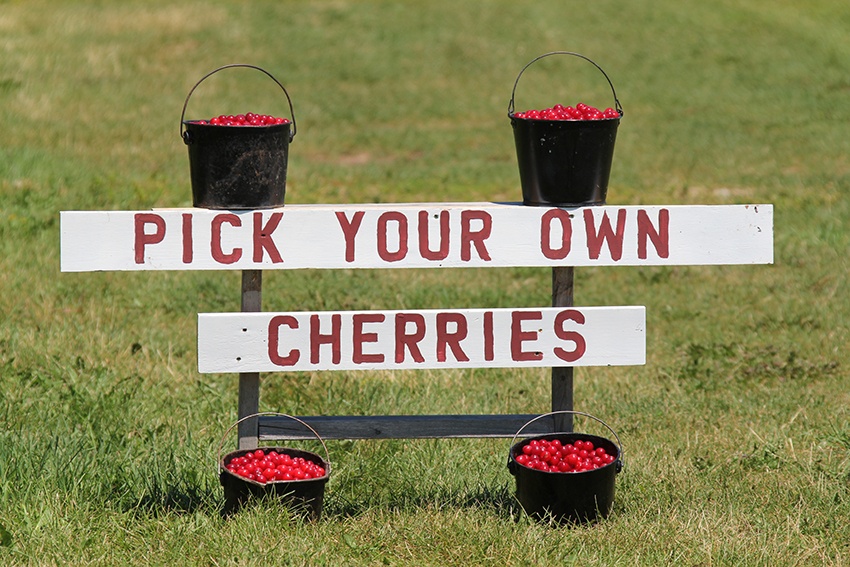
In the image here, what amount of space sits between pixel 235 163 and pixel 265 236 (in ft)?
1.00

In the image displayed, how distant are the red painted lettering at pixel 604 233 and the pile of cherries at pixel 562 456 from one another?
790 mm

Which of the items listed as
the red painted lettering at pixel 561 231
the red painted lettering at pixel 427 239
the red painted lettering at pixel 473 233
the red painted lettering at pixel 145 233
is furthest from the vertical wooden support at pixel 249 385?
the red painted lettering at pixel 561 231

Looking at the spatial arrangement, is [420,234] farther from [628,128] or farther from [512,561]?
[628,128]

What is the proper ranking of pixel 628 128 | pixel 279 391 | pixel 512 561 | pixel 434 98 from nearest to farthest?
pixel 512 561
pixel 279 391
pixel 628 128
pixel 434 98

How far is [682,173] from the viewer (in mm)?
14367

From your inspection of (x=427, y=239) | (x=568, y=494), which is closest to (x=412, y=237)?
(x=427, y=239)

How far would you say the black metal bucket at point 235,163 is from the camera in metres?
4.29

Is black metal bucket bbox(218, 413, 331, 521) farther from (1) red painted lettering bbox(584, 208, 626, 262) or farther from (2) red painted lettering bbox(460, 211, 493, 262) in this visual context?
(1) red painted lettering bbox(584, 208, 626, 262)

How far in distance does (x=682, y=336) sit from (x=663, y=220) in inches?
131

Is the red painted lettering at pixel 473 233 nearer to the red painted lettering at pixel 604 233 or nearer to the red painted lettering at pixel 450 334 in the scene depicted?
the red painted lettering at pixel 450 334

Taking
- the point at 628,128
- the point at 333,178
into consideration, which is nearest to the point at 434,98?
the point at 628,128

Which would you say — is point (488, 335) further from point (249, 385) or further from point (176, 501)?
point (176, 501)

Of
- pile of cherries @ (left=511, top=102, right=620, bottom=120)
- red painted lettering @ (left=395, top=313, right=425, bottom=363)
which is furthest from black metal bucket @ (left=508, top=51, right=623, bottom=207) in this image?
red painted lettering @ (left=395, top=313, right=425, bottom=363)

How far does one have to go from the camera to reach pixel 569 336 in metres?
4.45
